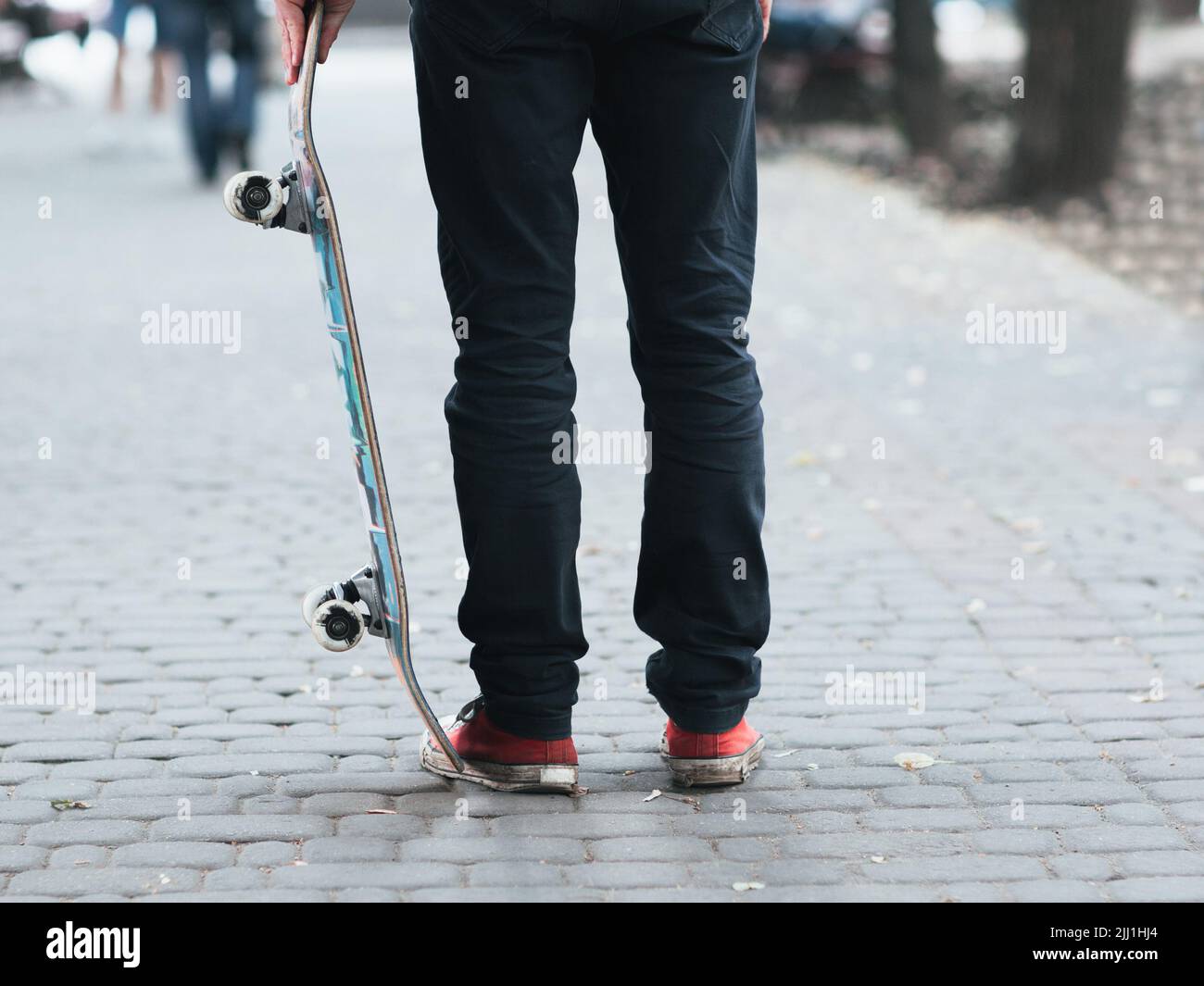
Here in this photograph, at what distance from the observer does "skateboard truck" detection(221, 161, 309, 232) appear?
3053mm

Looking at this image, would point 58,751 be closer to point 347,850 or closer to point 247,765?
point 247,765

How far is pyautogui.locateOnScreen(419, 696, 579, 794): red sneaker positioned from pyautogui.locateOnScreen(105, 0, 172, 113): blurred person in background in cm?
1055

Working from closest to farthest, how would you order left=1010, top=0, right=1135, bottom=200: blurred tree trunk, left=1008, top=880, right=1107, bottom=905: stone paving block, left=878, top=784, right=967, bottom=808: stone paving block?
left=1008, top=880, right=1107, bottom=905: stone paving block
left=878, top=784, right=967, bottom=808: stone paving block
left=1010, top=0, right=1135, bottom=200: blurred tree trunk

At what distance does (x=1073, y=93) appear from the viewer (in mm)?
11766

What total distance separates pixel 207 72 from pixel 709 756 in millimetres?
9962

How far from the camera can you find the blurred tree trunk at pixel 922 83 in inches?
572

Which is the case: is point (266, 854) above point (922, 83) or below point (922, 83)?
below

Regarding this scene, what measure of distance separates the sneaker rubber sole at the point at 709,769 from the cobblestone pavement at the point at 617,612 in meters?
0.04

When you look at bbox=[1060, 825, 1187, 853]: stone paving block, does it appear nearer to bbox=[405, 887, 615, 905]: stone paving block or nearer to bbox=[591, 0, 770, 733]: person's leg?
bbox=[591, 0, 770, 733]: person's leg

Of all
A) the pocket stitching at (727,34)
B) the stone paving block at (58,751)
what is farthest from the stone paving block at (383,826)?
the pocket stitching at (727,34)

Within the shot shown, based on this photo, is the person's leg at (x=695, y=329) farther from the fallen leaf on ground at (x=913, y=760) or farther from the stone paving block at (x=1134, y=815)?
the stone paving block at (x=1134, y=815)

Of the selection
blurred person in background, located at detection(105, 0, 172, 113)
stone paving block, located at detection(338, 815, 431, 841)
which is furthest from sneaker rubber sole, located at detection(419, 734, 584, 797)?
blurred person in background, located at detection(105, 0, 172, 113)

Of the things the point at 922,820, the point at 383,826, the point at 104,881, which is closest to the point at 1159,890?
the point at 922,820
